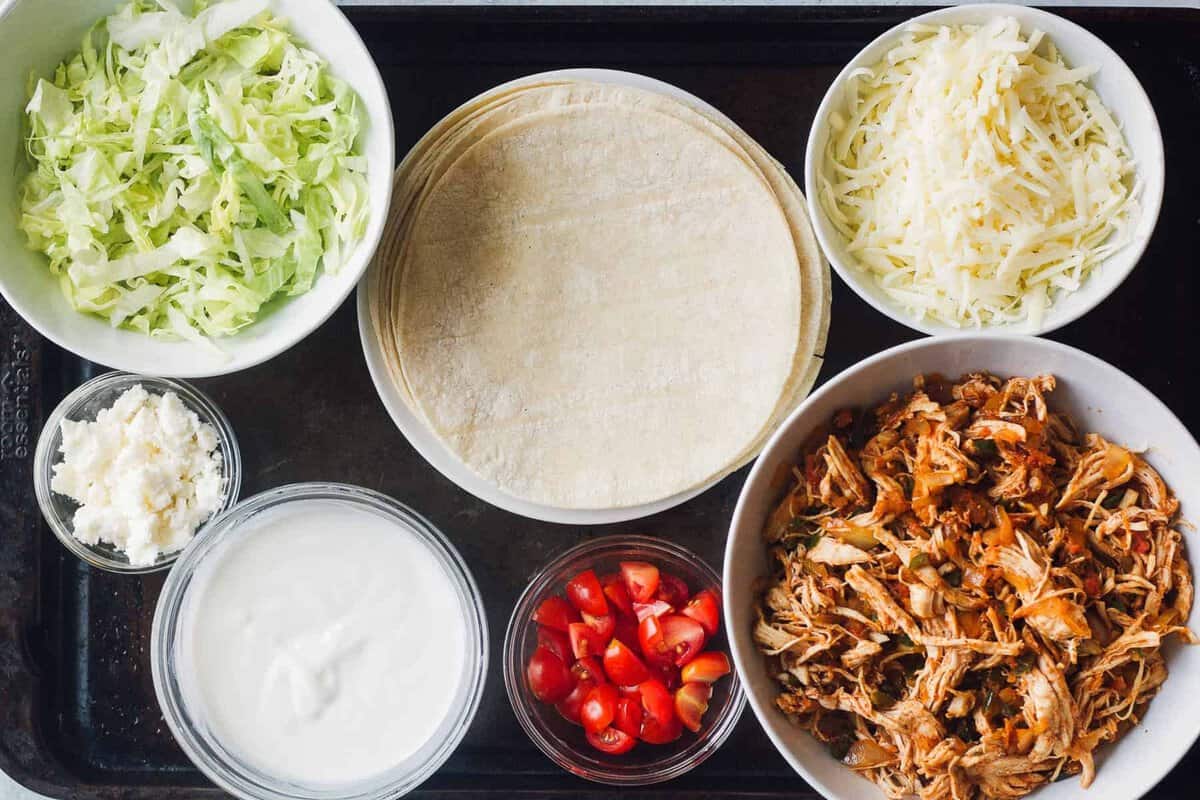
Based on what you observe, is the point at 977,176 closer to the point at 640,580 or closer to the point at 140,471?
the point at 640,580

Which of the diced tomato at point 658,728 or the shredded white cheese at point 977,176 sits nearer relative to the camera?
the shredded white cheese at point 977,176

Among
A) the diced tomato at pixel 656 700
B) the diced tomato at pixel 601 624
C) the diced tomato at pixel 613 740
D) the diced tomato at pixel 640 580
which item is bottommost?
the diced tomato at pixel 613 740

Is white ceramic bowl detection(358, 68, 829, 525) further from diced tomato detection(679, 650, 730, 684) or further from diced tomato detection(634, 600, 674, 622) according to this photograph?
diced tomato detection(679, 650, 730, 684)

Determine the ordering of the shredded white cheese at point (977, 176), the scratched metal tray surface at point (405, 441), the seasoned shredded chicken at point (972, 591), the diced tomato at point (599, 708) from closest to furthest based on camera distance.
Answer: the seasoned shredded chicken at point (972, 591), the shredded white cheese at point (977, 176), the diced tomato at point (599, 708), the scratched metal tray surface at point (405, 441)

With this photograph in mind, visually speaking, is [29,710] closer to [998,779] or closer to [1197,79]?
[998,779]

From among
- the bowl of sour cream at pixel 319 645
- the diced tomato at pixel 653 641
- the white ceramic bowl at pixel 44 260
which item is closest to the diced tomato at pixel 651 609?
the diced tomato at pixel 653 641

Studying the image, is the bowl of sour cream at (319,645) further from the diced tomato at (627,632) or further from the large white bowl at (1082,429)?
the large white bowl at (1082,429)
